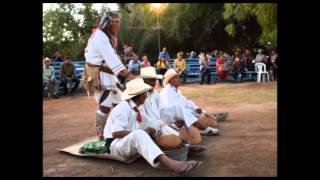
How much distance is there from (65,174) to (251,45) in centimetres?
1599

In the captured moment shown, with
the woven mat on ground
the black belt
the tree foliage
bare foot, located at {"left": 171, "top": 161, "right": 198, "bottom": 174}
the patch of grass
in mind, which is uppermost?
the tree foliage

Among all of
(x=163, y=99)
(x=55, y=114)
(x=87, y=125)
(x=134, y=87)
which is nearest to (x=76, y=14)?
(x=55, y=114)

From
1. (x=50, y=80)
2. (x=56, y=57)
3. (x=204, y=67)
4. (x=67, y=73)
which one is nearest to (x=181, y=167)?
(x=50, y=80)

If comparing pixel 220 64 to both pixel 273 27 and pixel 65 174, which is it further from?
pixel 65 174

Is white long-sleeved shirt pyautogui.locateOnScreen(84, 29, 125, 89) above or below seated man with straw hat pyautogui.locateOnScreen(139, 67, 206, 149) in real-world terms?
above

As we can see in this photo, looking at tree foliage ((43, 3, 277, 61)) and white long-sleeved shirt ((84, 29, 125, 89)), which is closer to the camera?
white long-sleeved shirt ((84, 29, 125, 89))

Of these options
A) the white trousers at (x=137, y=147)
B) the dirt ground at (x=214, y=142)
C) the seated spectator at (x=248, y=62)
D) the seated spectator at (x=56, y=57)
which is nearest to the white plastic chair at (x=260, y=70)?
the seated spectator at (x=248, y=62)

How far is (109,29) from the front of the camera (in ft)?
17.0

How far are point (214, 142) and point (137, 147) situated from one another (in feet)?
Answer: 5.74

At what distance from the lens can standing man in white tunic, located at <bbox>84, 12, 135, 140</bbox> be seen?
507 centimetres

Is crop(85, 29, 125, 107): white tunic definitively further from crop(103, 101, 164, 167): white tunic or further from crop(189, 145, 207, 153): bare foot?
crop(189, 145, 207, 153): bare foot

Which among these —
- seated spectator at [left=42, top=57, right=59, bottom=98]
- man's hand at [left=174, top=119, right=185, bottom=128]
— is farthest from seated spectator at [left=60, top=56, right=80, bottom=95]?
man's hand at [left=174, top=119, right=185, bottom=128]

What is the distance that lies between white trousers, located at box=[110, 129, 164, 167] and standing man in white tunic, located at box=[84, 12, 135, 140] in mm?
703

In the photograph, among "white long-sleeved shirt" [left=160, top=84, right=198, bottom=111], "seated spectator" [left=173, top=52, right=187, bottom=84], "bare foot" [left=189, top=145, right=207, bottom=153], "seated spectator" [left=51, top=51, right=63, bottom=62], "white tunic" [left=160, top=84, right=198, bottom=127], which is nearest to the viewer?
"bare foot" [left=189, top=145, right=207, bottom=153]
